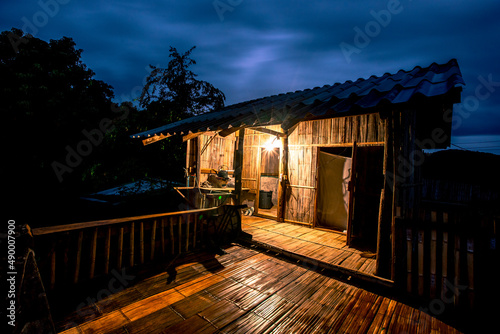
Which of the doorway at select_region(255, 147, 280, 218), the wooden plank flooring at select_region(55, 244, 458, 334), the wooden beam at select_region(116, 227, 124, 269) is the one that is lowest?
the wooden plank flooring at select_region(55, 244, 458, 334)

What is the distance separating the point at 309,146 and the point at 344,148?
122 centimetres

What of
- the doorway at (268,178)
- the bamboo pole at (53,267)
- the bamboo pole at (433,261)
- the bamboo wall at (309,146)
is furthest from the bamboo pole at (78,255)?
the doorway at (268,178)

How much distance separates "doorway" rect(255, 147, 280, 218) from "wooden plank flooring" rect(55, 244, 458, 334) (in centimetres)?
546

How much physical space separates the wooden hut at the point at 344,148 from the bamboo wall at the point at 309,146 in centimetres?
3

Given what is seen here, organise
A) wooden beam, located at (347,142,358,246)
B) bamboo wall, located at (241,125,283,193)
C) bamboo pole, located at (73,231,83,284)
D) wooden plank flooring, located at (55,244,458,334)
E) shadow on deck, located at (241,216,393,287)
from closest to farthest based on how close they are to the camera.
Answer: wooden plank flooring, located at (55,244,458,334) < bamboo pole, located at (73,231,83,284) < shadow on deck, located at (241,216,393,287) < wooden beam, located at (347,142,358,246) < bamboo wall, located at (241,125,283,193)

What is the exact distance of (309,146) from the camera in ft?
26.9

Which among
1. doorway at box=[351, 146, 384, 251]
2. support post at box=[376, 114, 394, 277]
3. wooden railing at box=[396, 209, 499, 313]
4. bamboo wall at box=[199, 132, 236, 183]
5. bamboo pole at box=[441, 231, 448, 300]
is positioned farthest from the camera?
bamboo wall at box=[199, 132, 236, 183]

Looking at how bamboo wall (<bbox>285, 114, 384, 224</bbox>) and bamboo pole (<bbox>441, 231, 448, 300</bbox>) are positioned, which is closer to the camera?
bamboo pole (<bbox>441, 231, 448, 300</bbox>)

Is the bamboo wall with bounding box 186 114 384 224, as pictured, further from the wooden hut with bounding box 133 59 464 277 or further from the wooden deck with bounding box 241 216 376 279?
the wooden deck with bounding box 241 216 376 279

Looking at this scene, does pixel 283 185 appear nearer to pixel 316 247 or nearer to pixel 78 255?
pixel 316 247

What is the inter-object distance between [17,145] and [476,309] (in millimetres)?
20835

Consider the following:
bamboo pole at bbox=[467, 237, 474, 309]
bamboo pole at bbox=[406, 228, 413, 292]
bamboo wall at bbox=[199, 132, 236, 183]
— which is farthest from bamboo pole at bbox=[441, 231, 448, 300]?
bamboo wall at bbox=[199, 132, 236, 183]

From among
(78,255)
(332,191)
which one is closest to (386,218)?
(332,191)

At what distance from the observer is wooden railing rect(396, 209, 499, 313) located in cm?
333
